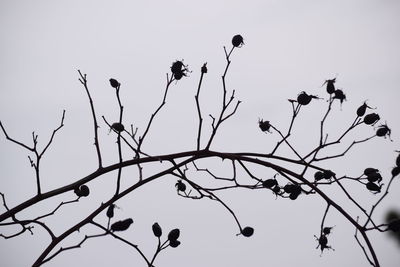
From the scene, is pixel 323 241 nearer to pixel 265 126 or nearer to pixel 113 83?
pixel 265 126

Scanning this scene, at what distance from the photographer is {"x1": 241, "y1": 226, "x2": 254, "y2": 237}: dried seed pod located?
2620 millimetres

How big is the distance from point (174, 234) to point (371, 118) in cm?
190

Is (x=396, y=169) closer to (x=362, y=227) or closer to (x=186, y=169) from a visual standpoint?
(x=362, y=227)

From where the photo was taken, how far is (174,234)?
2.43 meters

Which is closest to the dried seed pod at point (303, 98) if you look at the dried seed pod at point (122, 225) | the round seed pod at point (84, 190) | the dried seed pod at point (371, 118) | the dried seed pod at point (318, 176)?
the dried seed pod at point (371, 118)

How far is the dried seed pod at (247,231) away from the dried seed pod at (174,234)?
1.85 ft

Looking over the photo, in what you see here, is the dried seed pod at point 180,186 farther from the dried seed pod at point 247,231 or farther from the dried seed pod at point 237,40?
the dried seed pod at point 237,40

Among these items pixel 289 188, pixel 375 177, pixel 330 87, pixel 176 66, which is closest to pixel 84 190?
pixel 176 66

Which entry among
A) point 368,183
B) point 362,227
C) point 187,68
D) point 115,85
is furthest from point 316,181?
point 115,85

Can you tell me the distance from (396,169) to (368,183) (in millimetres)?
292

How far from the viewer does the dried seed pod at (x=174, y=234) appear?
243cm

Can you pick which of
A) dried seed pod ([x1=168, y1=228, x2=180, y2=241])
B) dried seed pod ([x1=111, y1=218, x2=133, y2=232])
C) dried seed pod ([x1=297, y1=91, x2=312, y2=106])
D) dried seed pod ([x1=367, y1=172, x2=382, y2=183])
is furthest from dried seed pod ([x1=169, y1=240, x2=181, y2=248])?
dried seed pod ([x1=367, y1=172, x2=382, y2=183])

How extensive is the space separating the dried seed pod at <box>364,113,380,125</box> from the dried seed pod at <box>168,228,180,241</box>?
6.04 feet

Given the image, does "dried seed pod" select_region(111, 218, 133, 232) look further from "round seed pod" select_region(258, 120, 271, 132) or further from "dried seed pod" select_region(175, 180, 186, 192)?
"round seed pod" select_region(258, 120, 271, 132)
